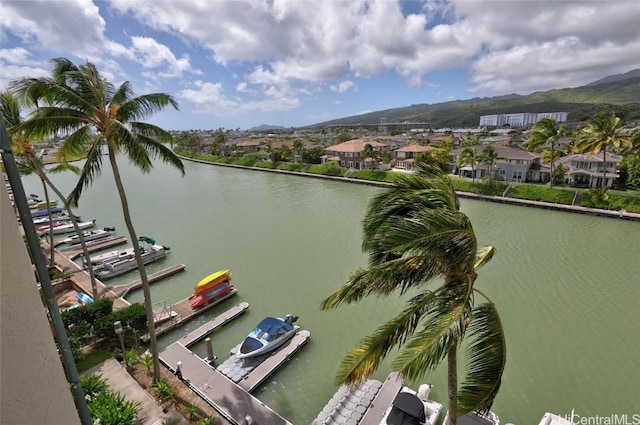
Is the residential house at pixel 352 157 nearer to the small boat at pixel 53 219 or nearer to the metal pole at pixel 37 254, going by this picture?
the small boat at pixel 53 219

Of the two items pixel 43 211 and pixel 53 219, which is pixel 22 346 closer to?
pixel 53 219

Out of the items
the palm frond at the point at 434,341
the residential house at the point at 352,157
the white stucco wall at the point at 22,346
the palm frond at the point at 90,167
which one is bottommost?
the residential house at the point at 352,157

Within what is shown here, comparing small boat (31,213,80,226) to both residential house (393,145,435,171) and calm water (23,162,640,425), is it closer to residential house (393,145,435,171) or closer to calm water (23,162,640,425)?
calm water (23,162,640,425)

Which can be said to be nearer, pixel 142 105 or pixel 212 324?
pixel 142 105

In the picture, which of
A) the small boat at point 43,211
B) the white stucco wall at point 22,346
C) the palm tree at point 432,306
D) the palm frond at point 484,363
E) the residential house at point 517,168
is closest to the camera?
the white stucco wall at point 22,346

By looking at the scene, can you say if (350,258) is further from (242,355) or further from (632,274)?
(632,274)

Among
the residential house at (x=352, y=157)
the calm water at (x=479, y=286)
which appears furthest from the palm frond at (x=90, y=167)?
the residential house at (x=352, y=157)

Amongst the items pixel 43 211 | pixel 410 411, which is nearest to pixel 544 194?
pixel 410 411
